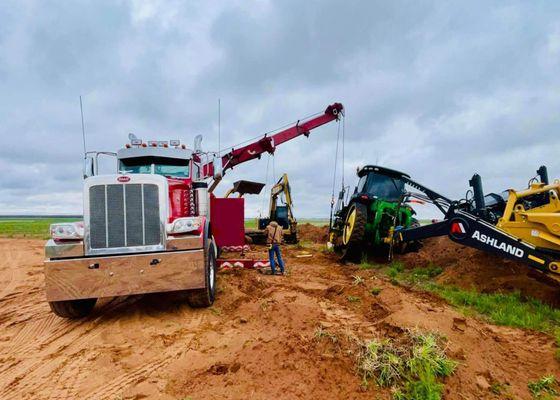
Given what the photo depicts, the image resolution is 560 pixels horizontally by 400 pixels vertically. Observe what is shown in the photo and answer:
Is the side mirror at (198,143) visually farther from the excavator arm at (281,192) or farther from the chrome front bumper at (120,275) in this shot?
the excavator arm at (281,192)

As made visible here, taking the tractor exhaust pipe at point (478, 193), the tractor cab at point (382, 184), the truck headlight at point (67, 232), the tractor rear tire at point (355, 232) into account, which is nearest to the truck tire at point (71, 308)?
the truck headlight at point (67, 232)

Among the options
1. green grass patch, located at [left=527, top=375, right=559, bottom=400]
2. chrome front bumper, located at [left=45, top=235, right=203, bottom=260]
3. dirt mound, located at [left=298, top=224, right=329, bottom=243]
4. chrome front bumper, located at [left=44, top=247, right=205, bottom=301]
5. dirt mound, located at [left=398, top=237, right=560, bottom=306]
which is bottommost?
dirt mound, located at [left=298, top=224, right=329, bottom=243]

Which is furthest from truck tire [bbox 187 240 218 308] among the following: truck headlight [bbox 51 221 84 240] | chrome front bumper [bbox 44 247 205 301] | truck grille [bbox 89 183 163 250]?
truck headlight [bbox 51 221 84 240]

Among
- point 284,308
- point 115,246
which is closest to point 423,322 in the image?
point 284,308

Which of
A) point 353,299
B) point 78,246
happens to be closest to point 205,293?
point 78,246

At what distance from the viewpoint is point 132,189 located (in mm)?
5090

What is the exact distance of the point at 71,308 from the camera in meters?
Answer: 5.26

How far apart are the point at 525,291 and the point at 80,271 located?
6944 millimetres

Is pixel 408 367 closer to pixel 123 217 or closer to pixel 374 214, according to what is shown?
pixel 123 217

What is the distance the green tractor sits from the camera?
30.3ft

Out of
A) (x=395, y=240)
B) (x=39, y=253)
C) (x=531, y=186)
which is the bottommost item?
(x=39, y=253)

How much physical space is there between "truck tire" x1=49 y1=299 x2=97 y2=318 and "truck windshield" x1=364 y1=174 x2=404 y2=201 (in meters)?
7.57

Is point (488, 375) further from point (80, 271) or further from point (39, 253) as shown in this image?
point (39, 253)

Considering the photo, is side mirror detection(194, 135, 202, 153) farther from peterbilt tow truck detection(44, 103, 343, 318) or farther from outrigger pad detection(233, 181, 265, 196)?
outrigger pad detection(233, 181, 265, 196)
